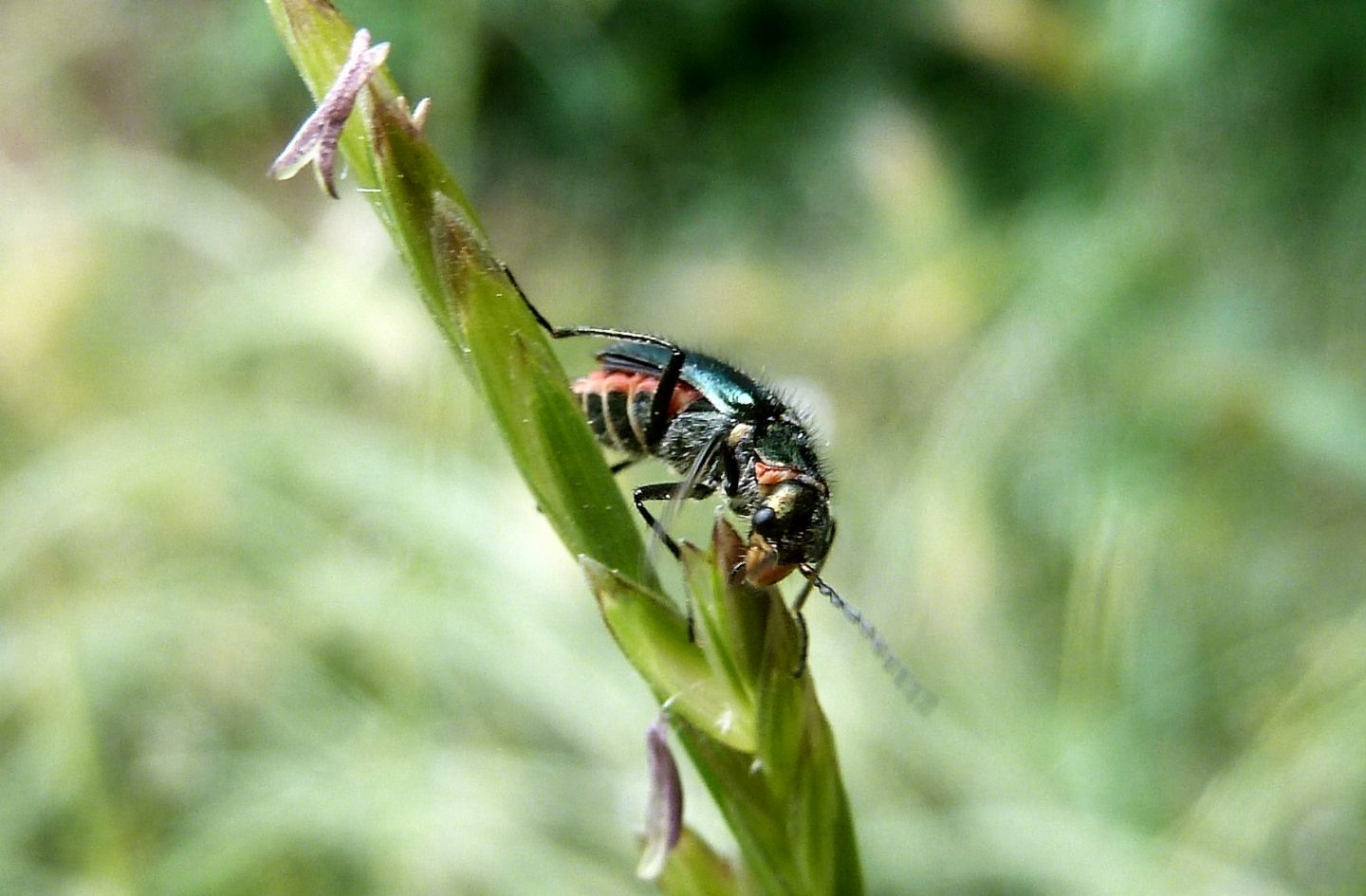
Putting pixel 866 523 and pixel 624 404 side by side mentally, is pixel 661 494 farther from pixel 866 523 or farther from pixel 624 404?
pixel 866 523

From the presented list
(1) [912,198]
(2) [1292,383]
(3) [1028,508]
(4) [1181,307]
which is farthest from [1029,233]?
(2) [1292,383]

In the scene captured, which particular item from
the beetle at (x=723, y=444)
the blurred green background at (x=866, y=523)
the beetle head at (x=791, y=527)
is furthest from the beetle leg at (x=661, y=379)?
the beetle head at (x=791, y=527)

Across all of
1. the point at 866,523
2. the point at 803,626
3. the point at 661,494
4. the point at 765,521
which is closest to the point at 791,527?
the point at 765,521

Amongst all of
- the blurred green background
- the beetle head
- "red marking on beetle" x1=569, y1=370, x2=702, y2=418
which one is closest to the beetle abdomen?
"red marking on beetle" x1=569, y1=370, x2=702, y2=418

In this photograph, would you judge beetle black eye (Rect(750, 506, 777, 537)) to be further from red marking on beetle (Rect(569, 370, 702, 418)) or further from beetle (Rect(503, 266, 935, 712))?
red marking on beetle (Rect(569, 370, 702, 418))

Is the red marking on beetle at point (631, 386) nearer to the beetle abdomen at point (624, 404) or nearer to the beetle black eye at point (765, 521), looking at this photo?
the beetle abdomen at point (624, 404)

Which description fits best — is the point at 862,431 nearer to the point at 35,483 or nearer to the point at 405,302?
the point at 405,302
